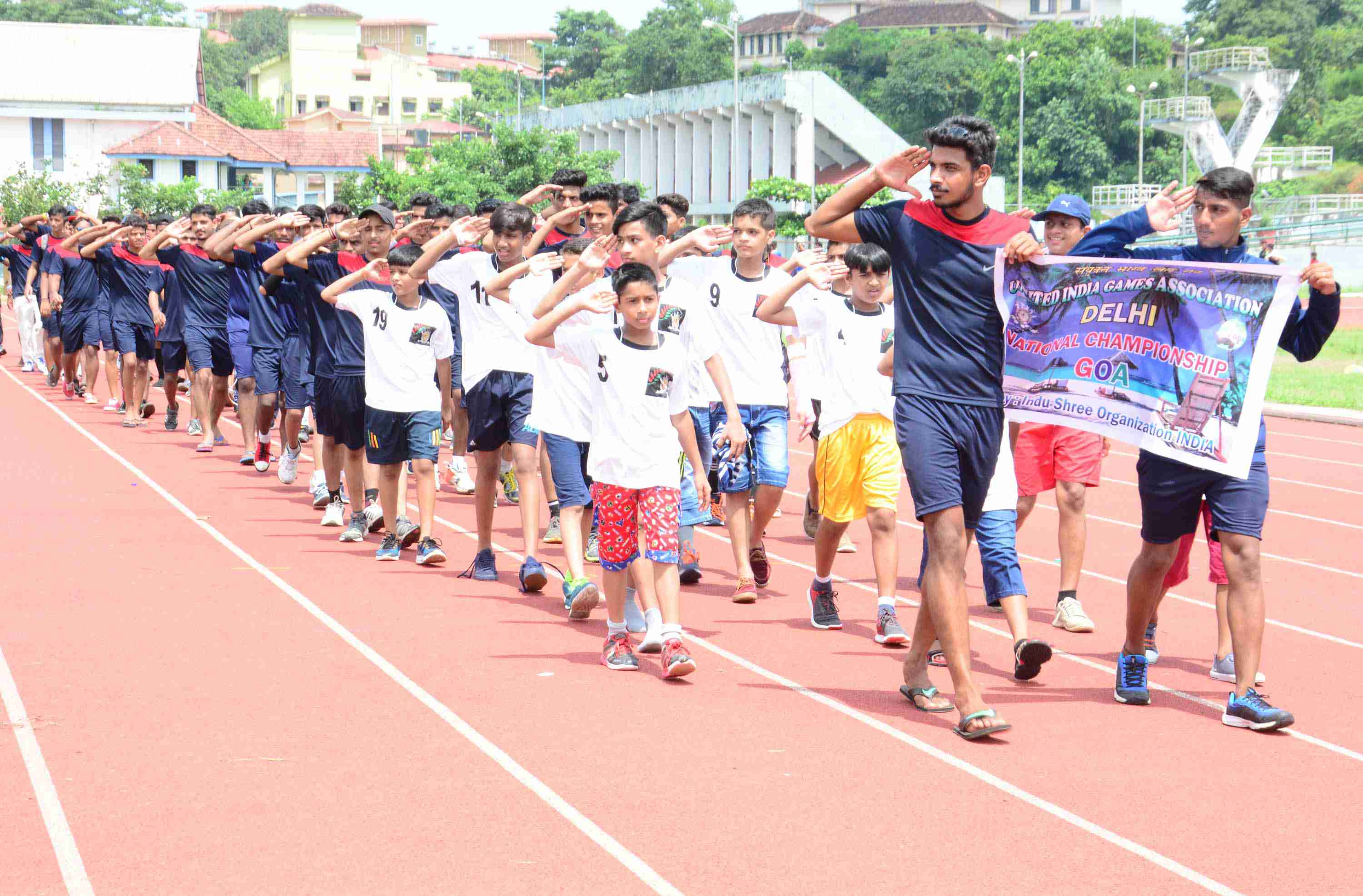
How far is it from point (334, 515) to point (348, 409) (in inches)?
45.7

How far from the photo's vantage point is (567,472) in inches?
336

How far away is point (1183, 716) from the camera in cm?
663

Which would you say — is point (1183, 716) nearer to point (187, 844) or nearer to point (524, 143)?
point (187, 844)

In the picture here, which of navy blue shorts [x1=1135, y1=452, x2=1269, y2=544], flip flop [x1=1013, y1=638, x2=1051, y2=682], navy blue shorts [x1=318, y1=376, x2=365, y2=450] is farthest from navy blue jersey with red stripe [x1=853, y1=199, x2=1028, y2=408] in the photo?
navy blue shorts [x1=318, y1=376, x2=365, y2=450]

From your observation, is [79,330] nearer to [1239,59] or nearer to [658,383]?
[658,383]

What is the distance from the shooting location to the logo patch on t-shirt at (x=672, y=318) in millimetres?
7938

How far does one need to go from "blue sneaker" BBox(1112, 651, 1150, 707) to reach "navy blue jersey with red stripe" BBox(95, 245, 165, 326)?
43.8 feet

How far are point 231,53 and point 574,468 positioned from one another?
155763 millimetres

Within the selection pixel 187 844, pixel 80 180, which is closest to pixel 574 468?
pixel 187 844

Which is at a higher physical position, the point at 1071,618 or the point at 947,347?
the point at 947,347

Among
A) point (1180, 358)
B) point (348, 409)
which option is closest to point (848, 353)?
point (1180, 358)

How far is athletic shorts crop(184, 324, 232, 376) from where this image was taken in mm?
15047

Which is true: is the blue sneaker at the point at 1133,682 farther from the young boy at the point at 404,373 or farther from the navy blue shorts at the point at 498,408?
the young boy at the point at 404,373

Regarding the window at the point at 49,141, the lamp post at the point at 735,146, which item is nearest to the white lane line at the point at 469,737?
the lamp post at the point at 735,146
